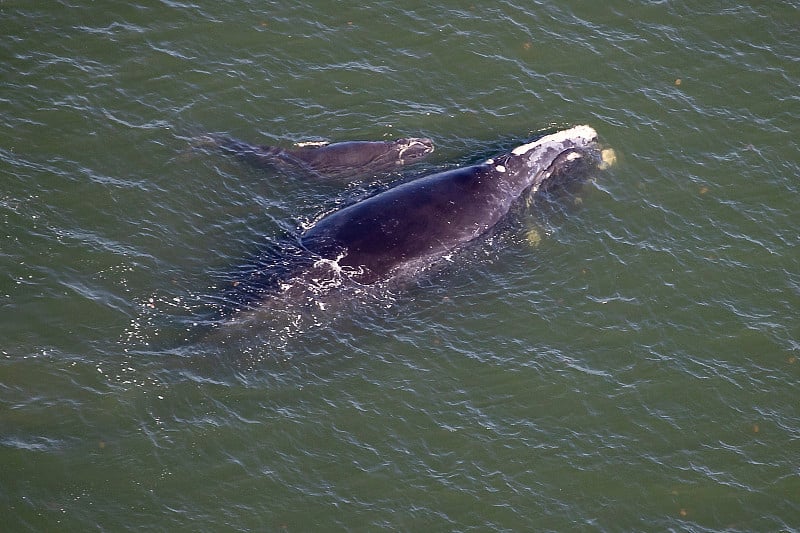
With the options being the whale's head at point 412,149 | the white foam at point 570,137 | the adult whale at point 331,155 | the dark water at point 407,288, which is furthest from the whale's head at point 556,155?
the adult whale at point 331,155

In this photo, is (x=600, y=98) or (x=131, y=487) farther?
(x=600, y=98)

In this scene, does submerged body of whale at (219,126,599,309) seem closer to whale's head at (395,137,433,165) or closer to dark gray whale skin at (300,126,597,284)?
dark gray whale skin at (300,126,597,284)

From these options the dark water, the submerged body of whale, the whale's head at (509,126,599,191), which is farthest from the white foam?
the submerged body of whale

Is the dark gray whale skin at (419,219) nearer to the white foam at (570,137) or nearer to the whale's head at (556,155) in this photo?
the whale's head at (556,155)

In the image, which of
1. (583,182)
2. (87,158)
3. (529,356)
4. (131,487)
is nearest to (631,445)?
(529,356)

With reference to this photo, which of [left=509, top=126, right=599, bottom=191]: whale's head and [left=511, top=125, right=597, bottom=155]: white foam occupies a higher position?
[left=511, top=125, right=597, bottom=155]: white foam

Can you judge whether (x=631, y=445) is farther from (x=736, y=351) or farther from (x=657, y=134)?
(x=657, y=134)

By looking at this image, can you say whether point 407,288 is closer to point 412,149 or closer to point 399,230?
point 399,230
